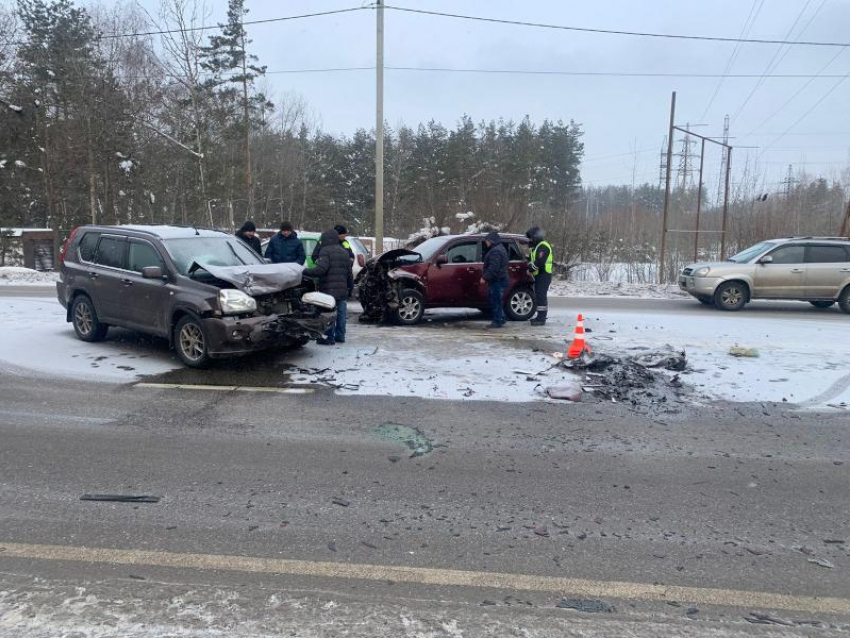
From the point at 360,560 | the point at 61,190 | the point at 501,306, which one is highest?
the point at 61,190

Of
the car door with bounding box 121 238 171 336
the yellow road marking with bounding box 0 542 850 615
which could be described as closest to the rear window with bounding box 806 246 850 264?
the yellow road marking with bounding box 0 542 850 615

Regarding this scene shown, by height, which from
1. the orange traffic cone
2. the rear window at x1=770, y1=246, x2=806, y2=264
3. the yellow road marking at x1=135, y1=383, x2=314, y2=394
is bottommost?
the yellow road marking at x1=135, y1=383, x2=314, y2=394

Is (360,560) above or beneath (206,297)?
beneath

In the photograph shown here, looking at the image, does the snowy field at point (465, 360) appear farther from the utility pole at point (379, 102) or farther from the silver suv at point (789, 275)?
the utility pole at point (379, 102)

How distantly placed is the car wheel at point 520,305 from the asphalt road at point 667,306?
2.43 meters

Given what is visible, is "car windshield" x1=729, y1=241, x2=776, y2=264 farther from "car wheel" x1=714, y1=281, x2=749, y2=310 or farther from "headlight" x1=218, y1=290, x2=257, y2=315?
"headlight" x1=218, y1=290, x2=257, y2=315

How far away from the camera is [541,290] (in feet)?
38.8

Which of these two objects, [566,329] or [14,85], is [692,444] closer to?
[566,329]

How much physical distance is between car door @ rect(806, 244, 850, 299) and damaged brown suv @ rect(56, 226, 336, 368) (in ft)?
39.7

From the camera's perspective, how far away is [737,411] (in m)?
6.70

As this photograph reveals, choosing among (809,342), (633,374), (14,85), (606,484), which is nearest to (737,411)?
(633,374)

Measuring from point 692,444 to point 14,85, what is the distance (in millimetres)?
32985

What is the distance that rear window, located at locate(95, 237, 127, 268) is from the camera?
29.5 feet

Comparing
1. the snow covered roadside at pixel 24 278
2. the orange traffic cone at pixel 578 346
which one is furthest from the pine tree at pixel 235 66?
the orange traffic cone at pixel 578 346
